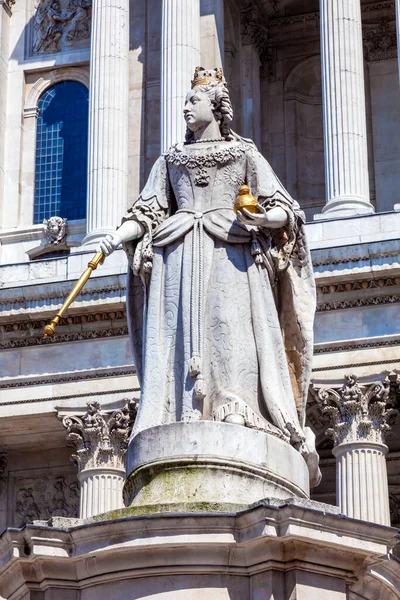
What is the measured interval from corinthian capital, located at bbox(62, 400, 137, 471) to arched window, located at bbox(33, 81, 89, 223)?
864cm

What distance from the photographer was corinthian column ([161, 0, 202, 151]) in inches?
1433

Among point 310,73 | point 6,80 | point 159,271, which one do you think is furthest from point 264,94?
point 159,271

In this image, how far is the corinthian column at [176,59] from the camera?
36406 mm

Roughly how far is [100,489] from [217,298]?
61.8ft

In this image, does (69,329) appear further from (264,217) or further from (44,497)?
(264,217)

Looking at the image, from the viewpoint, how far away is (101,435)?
32344 millimetres

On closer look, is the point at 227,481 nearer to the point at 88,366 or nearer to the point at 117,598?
the point at 117,598

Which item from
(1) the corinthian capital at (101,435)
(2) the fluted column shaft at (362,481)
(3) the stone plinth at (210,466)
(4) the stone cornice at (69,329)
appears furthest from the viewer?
(4) the stone cornice at (69,329)

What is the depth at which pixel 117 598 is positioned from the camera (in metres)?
11.8

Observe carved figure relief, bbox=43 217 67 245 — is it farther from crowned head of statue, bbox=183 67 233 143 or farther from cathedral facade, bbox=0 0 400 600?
crowned head of statue, bbox=183 67 233 143

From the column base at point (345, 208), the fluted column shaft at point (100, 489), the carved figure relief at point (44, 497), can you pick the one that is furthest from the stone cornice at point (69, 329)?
the column base at point (345, 208)

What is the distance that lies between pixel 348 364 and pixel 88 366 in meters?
4.64

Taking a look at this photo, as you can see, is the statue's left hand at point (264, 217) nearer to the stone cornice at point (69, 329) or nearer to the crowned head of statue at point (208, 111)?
the crowned head of statue at point (208, 111)

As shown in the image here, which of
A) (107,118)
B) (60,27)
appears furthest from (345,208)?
(60,27)
